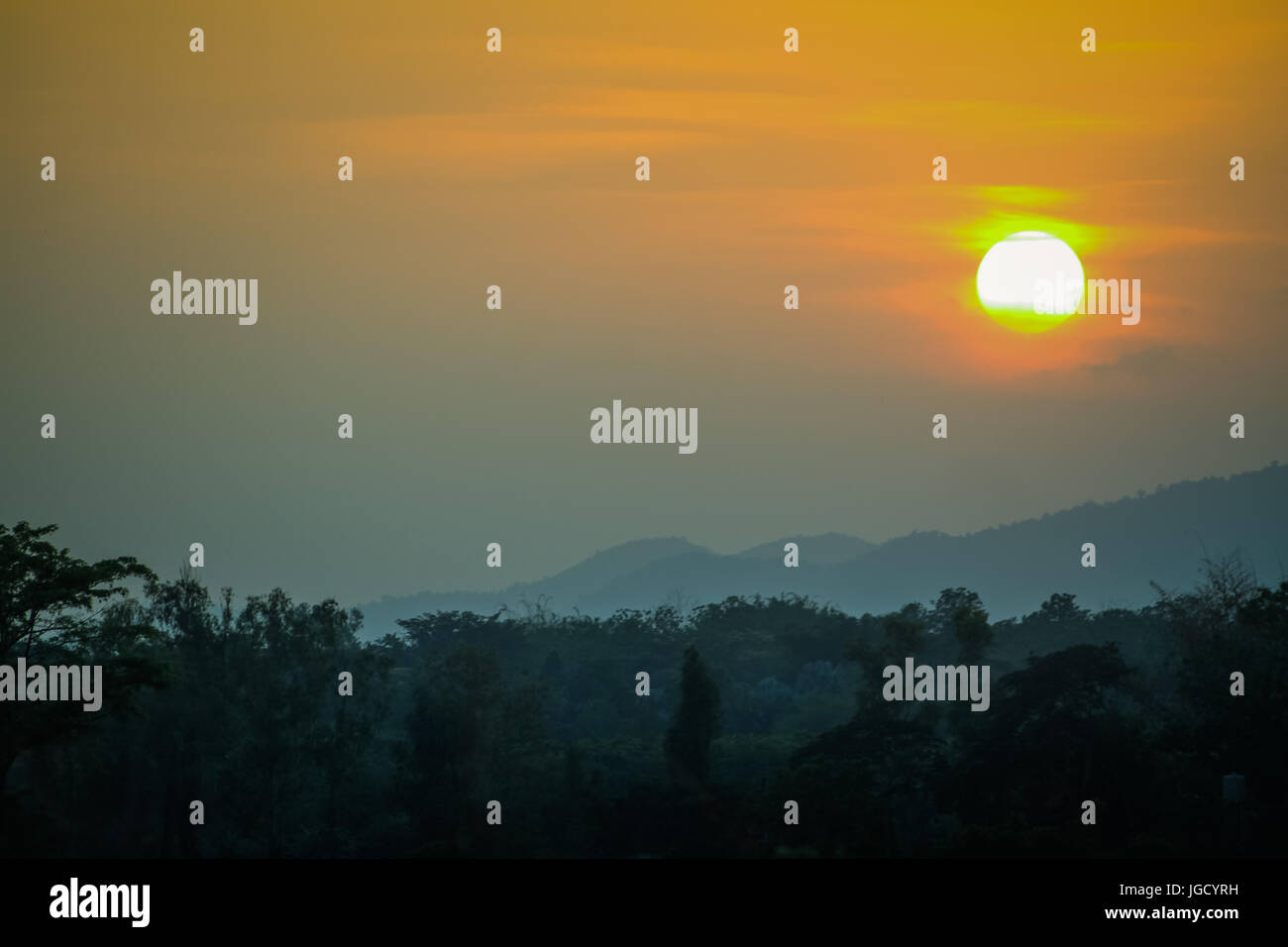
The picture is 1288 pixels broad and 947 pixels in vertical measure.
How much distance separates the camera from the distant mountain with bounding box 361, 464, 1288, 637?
114m

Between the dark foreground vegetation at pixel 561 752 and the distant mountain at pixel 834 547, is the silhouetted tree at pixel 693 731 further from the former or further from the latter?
the distant mountain at pixel 834 547

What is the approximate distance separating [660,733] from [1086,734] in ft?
42.8

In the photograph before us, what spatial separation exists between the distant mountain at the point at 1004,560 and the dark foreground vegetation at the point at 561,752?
66092mm

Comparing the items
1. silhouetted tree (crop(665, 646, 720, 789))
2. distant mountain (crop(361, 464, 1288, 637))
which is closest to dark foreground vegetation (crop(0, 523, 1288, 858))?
silhouetted tree (crop(665, 646, 720, 789))

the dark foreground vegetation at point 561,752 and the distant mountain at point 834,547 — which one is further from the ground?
the distant mountain at point 834,547

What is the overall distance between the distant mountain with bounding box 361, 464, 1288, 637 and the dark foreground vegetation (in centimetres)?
6609

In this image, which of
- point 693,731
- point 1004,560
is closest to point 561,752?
point 693,731

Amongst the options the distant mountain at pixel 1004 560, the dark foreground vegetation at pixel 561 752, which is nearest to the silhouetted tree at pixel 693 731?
the dark foreground vegetation at pixel 561 752

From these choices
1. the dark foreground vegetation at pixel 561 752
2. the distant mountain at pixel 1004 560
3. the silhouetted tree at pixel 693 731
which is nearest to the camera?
the dark foreground vegetation at pixel 561 752

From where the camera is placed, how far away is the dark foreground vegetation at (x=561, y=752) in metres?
31.0

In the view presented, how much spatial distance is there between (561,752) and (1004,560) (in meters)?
87.7

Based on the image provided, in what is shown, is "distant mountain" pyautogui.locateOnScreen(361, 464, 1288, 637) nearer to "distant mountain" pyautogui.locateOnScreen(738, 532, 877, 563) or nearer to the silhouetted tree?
"distant mountain" pyautogui.locateOnScreen(738, 532, 877, 563)

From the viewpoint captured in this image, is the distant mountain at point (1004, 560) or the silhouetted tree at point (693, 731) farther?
the distant mountain at point (1004, 560)
